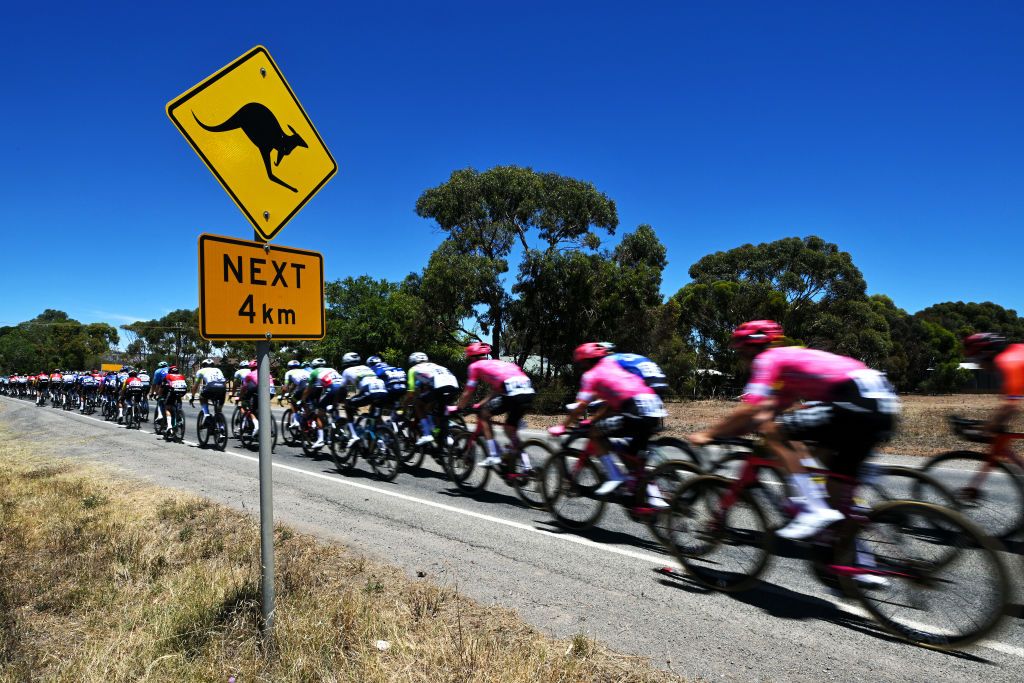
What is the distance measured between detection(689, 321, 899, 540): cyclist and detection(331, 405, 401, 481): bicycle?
21.6 ft

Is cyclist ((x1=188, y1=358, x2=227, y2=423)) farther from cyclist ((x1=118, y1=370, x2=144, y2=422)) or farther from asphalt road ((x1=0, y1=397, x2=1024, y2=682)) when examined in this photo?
cyclist ((x1=118, y1=370, x2=144, y2=422))

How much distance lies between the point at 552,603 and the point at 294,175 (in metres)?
3.38

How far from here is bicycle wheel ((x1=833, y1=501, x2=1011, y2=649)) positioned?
11.5 feet

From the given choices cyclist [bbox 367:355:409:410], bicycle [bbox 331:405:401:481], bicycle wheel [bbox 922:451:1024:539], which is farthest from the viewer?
cyclist [bbox 367:355:409:410]

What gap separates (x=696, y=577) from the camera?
4.91 meters

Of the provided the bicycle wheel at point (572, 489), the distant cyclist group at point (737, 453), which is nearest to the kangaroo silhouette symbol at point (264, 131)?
the distant cyclist group at point (737, 453)

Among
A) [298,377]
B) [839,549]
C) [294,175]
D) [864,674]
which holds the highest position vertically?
[294,175]

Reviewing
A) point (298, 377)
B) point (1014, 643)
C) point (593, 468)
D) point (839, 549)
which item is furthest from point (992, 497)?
point (298, 377)

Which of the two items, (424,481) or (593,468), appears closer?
(593,468)

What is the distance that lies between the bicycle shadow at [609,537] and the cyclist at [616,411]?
48 centimetres

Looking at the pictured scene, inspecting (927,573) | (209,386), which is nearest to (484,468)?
(927,573)

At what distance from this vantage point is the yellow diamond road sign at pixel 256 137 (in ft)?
11.1

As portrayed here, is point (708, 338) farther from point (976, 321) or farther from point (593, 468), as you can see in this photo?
point (976, 321)

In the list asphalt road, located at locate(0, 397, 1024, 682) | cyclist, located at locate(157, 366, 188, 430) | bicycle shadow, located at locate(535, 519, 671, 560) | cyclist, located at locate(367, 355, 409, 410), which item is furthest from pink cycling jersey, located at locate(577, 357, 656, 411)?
cyclist, located at locate(157, 366, 188, 430)
